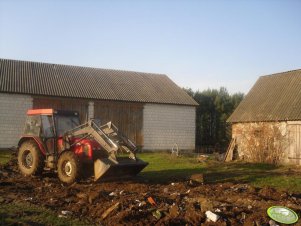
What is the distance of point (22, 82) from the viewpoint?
2759cm

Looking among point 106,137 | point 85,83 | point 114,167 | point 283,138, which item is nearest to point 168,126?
point 85,83

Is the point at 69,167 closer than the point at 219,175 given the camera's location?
Yes

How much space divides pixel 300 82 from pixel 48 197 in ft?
59.7

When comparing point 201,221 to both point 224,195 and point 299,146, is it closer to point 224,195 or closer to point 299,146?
point 224,195

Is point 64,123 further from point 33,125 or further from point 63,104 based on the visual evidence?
point 63,104

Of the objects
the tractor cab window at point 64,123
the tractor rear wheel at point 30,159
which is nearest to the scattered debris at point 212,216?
the tractor cab window at point 64,123

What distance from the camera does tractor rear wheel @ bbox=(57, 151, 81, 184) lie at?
1201 cm

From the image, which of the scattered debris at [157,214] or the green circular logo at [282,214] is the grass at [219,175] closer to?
the green circular logo at [282,214]

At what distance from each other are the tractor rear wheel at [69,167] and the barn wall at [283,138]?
13.1 m

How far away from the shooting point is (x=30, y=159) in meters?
14.2

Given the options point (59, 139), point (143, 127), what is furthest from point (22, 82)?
point (59, 139)

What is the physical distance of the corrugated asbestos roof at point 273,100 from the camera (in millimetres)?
21844

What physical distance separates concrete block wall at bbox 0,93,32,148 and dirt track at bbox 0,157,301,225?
13.6 metres

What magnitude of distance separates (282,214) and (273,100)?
676 inches
